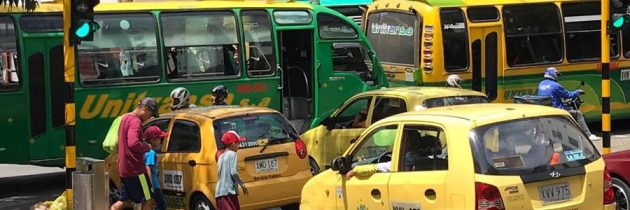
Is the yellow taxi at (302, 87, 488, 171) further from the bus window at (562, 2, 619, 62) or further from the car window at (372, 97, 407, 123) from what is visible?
the bus window at (562, 2, 619, 62)

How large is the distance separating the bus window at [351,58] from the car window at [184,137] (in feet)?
19.4

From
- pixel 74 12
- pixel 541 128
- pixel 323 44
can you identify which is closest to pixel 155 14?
pixel 323 44

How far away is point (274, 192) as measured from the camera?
980 cm

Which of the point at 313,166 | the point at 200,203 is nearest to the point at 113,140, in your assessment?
the point at 200,203

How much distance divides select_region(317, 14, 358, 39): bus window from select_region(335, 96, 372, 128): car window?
3273mm

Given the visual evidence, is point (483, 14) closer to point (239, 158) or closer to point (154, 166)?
point (239, 158)

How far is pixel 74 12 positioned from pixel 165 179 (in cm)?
211

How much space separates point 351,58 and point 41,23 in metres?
5.46

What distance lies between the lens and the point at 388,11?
17.9 m

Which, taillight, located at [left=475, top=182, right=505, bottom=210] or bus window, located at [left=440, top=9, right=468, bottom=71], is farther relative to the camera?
bus window, located at [left=440, top=9, right=468, bottom=71]

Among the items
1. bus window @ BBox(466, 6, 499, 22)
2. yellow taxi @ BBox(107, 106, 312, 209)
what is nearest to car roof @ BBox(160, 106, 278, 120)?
yellow taxi @ BBox(107, 106, 312, 209)

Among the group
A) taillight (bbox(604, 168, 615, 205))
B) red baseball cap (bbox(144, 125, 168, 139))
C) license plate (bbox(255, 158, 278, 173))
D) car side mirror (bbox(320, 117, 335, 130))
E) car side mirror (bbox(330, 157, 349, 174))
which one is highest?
red baseball cap (bbox(144, 125, 168, 139))

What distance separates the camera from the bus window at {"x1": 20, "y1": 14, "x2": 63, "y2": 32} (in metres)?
13.0

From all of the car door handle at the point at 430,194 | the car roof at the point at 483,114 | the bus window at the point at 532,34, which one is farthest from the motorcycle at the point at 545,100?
the car door handle at the point at 430,194
